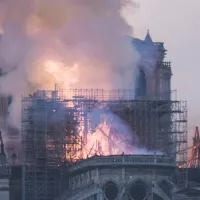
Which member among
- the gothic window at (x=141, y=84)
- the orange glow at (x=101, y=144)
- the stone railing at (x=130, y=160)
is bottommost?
the stone railing at (x=130, y=160)

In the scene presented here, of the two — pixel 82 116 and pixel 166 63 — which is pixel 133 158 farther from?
pixel 166 63

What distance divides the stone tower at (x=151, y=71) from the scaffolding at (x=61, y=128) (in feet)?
31.0

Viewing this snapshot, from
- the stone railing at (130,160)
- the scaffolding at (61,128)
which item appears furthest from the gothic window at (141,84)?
the stone railing at (130,160)

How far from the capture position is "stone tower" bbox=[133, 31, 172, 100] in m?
158

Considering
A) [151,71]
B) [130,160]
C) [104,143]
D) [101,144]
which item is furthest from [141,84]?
[130,160]

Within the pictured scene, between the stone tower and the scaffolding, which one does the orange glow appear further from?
the stone tower

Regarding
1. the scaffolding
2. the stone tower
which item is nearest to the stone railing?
the scaffolding

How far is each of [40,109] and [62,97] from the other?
2.98 metres

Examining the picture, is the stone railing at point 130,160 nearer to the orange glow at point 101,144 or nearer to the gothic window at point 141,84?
the orange glow at point 101,144

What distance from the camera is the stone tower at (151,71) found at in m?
158

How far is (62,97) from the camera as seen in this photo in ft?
485

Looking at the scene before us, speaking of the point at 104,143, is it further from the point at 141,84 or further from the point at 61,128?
the point at 141,84

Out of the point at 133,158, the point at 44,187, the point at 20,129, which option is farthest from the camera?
the point at 20,129

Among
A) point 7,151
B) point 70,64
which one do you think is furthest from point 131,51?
point 7,151
